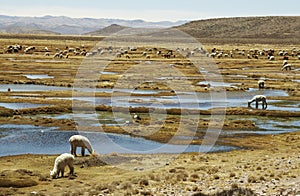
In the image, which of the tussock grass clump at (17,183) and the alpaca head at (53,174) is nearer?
the tussock grass clump at (17,183)

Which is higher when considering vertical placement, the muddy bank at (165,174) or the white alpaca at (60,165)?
the white alpaca at (60,165)

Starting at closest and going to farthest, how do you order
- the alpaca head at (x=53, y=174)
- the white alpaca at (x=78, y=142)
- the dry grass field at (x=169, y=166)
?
the dry grass field at (x=169, y=166) → the alpaca head at (x=53, y=174) → the white alpaca at (x=78, y=142)

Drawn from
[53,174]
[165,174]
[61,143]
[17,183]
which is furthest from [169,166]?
[61,143]

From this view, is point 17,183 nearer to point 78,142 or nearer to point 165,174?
point 78,142

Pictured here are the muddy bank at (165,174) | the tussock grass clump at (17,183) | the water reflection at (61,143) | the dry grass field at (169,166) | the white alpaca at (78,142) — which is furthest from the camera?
the water reflection at (61,143)

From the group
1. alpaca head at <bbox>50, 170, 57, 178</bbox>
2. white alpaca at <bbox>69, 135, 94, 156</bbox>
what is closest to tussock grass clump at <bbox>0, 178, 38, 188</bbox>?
alpaca head at <bbox>50, 170, 57, 178</bbox>

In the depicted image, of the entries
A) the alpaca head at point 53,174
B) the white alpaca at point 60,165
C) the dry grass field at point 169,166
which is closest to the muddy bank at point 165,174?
the dry grass field at point 169,166

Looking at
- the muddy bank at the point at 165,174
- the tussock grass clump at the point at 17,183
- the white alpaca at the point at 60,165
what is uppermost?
the white alpaca at the point at 60,165

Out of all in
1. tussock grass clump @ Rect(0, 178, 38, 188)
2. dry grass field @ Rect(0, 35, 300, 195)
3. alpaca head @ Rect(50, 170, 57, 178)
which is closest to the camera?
dry grass field @ Rect(0, 35, 300, 195)

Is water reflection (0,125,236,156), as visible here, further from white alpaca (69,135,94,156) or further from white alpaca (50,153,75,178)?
white alpaca (50,153,75,178)

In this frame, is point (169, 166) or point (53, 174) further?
point (169, 166)

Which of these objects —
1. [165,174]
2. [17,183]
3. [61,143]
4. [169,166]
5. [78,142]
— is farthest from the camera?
[61,143]

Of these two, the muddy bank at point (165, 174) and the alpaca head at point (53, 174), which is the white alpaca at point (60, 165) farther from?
the muddy bank at point (165, 174)

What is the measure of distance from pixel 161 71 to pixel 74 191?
186ft
